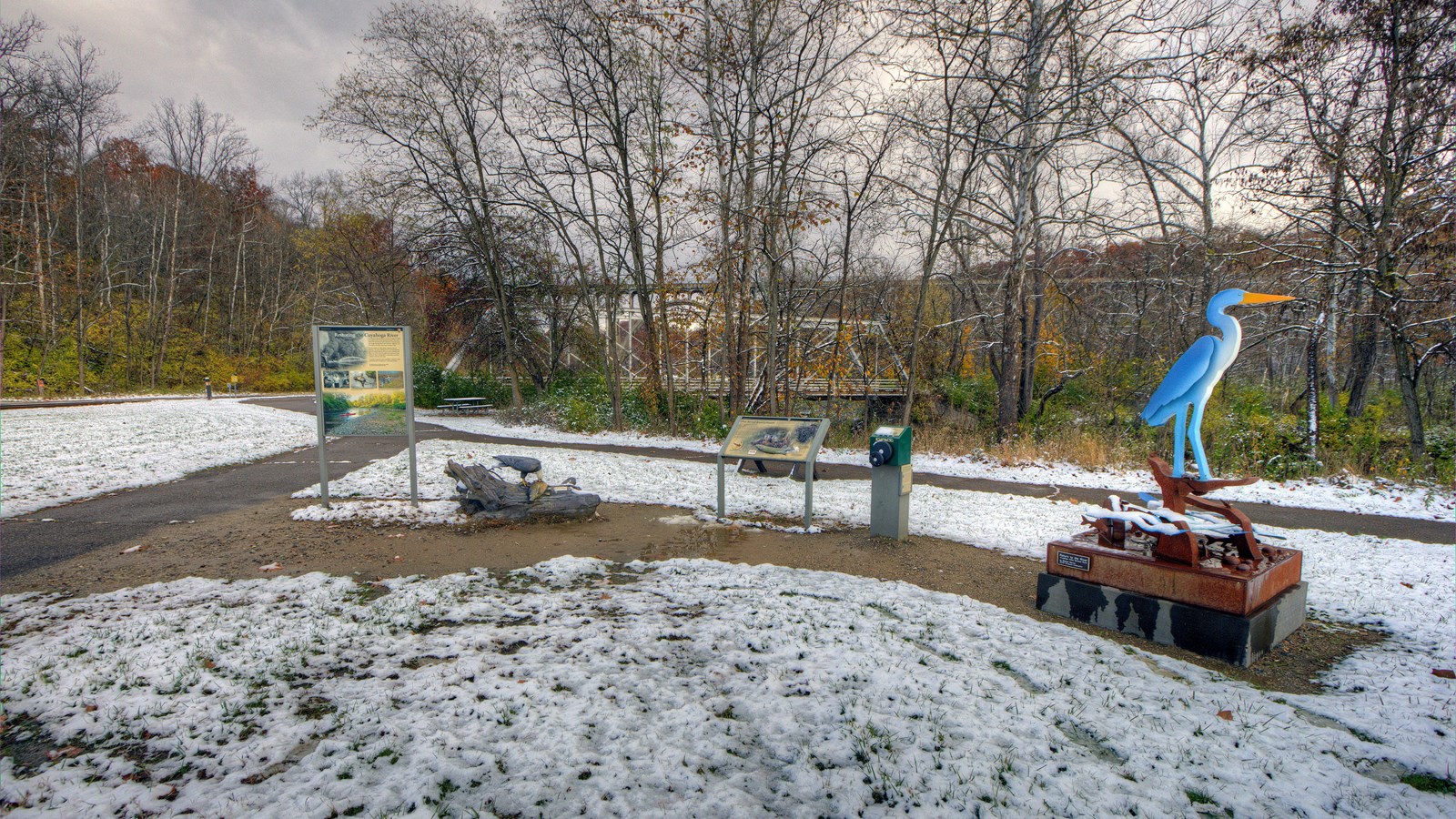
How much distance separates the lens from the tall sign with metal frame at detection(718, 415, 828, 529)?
300 inches

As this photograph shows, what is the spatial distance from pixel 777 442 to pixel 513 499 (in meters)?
3.23

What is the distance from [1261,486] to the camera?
33.0 feet

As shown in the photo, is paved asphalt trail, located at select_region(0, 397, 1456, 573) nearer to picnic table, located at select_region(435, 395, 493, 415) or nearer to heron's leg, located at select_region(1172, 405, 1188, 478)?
heron's leg, located at select_region(1172, 405, 1188, 478)

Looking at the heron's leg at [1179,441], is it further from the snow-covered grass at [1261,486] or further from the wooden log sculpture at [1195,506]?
the snow-covered grass at [1261,486]

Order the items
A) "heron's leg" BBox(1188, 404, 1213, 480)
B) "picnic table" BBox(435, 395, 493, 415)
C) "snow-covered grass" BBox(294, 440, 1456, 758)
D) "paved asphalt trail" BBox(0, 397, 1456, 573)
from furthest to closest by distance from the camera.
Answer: "picnic table" BBox(435, 395, 493, 415) < "paved asphalt trail" BBox(0, 397, 1456, 573) < "heron's leg" BBox(1188, 404, 1213, 480) < "snow-covered grass" BBox(294, 440, 1456, 758)

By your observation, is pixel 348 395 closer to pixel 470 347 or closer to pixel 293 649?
pixel 293 649

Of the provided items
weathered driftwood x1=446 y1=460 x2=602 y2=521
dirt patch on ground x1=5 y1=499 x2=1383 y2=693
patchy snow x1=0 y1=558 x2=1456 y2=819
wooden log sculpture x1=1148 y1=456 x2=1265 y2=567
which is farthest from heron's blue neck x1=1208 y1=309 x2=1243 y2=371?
weathered driftwood x1=446 y1=460 x2=602 y2=521

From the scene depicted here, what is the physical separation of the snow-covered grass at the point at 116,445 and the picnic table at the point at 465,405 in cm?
608

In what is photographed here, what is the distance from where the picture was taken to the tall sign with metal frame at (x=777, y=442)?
7.63 meters

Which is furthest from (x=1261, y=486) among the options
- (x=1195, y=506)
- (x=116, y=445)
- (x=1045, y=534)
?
(x=116, y=445)

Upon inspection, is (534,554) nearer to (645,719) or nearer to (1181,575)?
(645,719)

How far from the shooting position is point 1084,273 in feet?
62.9

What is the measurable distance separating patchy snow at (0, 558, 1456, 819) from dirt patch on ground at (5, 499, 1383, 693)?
734 mm

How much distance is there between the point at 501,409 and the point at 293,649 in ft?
68.6
